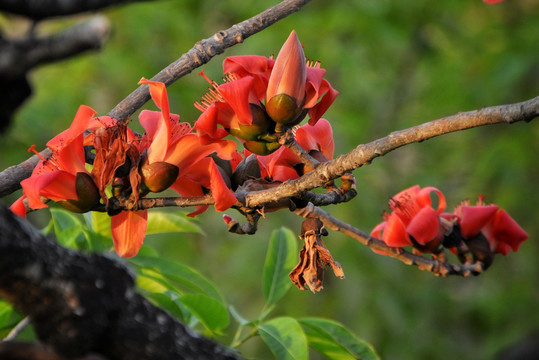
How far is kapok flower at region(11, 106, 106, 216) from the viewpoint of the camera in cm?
96

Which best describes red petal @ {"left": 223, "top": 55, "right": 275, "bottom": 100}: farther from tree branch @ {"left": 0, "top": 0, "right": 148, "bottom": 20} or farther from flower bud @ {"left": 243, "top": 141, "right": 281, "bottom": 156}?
tree branch @ {"left": 0, "top": 0, "right": 148, "bottom": 20}

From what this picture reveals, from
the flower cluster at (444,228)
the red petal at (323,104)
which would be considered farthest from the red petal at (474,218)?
the red petal at (323,104)

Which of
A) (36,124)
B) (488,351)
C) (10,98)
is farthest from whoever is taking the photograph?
(488,351)

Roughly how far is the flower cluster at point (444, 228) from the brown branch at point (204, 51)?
20.1 inches

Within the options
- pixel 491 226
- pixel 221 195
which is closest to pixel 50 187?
pixel 221 195

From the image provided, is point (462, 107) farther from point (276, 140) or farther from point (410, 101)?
point (276, 140)

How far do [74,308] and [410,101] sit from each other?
4724 mm

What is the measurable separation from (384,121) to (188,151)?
13.0 feet

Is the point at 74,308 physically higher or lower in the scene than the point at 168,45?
higher

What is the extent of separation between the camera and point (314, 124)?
3.73ft

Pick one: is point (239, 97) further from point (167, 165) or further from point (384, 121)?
point (384, 121)

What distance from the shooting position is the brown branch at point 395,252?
3.93 ft

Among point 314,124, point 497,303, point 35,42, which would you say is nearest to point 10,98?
point 35,42

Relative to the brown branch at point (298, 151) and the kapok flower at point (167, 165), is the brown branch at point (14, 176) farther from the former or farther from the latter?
the brown branch at point (298, 151)
